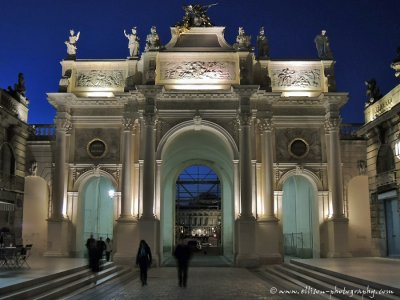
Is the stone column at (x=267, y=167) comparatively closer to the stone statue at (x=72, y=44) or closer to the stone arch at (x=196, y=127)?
the stone arch at (x=196, y=127)

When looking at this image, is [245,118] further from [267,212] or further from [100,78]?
[100,78]

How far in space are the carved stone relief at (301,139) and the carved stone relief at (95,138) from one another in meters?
8.69

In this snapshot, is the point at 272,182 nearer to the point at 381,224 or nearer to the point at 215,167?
the point at 381,224

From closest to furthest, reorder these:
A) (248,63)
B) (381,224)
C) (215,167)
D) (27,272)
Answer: (27,272) → (381,224) → (248,63) → (215,167)

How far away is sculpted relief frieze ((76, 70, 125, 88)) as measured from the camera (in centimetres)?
2700

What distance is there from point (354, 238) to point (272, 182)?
5919 millimetres

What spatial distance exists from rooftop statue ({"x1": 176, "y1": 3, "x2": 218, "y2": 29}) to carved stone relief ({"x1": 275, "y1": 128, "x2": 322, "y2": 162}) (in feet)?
23.5

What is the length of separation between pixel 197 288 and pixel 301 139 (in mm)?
13266

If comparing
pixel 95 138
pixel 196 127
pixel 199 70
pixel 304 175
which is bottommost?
pixel 304 175

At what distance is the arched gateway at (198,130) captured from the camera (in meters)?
24.9

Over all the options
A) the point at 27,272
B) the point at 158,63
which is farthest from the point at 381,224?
the point at 27,272

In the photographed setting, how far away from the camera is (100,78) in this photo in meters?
27.1

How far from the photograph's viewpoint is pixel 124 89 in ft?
85.9

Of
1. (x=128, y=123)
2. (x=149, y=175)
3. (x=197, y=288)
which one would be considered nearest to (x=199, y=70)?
(x=128, y=123)
